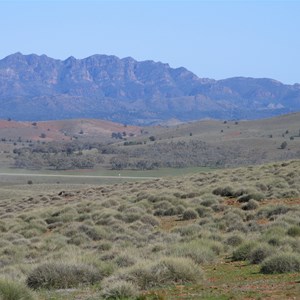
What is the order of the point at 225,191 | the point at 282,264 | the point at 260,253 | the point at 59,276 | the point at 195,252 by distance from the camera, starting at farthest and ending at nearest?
the point at 225,191 < the point at 195,252 < the point at 260,253 < the point at 282,264 < the point at 59,276

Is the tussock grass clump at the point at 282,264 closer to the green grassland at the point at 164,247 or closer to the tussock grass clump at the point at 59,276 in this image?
the green grassland at the point at 164,247

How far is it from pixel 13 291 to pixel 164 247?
635cm

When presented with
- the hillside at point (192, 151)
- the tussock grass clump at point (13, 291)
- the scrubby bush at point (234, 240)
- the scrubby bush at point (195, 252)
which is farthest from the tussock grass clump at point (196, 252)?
the hillside at point (192, 151)

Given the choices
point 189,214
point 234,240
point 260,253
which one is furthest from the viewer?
point 189,214

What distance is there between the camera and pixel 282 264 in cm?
1416

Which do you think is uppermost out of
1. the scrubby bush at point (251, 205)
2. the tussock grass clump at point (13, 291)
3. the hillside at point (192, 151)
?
the tussock grass clump at point (13, 291)

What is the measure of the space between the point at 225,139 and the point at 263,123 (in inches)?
821

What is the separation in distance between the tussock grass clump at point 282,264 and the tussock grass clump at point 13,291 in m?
5.22

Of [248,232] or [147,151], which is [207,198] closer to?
[248,232]

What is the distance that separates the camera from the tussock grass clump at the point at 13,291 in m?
11.2

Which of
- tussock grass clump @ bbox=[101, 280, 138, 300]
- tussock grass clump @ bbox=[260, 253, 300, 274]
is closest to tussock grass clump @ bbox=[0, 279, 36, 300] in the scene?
tussock grass clump @ bbox=[101, 280, 138, 300]

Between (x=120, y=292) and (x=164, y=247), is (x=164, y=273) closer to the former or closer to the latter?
(x=120, y=292)

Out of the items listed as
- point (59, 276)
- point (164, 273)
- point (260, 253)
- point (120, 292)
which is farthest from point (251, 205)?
point (120, 292)

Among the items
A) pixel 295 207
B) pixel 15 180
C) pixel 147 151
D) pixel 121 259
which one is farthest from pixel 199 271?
pixel 147 151
